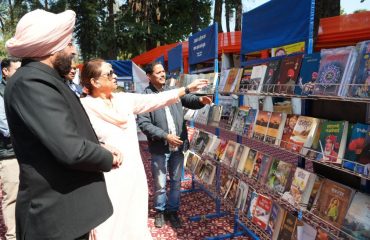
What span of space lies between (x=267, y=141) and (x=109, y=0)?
1840cm

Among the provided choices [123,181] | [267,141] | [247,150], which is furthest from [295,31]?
[123,181]

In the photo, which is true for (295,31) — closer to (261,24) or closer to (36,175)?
(261,24)

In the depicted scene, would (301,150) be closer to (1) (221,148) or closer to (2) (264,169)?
(2) (264,169)

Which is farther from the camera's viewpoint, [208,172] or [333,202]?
[208,172]

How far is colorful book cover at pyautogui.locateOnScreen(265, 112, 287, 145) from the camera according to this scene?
2477 mm

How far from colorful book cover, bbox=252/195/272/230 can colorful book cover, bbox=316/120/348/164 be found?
815 millimetres

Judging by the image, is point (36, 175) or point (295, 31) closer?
Result: point (36, 175)

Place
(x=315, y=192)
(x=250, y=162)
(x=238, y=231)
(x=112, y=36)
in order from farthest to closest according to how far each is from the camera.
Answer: (x=112, y=36), (x=238, y=231), (x=250, y=162), (x=315, y=192)

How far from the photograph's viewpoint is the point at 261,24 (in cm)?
295

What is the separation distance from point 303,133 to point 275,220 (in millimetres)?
779

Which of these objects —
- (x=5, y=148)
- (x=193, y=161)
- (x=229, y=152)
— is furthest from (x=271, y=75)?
(x=5, y=148)

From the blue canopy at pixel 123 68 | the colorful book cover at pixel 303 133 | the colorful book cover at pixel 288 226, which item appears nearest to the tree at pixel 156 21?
the blue canopy at pixel 123 68

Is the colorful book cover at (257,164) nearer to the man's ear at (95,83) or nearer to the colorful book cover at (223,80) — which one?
the colorful book cover at (223,80)

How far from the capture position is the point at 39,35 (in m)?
1.39
